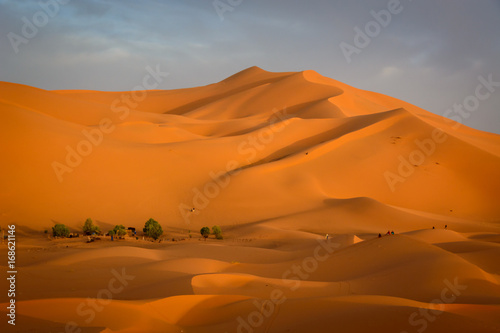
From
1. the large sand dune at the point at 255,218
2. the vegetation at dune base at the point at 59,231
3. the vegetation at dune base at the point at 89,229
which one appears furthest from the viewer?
the vegetation at dune base at the point at 89,229

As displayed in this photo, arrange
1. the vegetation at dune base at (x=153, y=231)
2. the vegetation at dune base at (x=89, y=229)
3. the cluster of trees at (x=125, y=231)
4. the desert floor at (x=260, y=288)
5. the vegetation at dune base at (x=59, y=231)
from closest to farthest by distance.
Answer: the desert floor at (x=260, y=288) → the vegetation at dune base at (x=59, y=231) → the cluster of trees at (x=125, y=231) → the vegetation at dune base at (x=153, y=231) → the vegetation at dune base at (x=89, y=229)

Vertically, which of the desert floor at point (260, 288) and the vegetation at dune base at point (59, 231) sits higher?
the vegetation at dune base at point (59, 231)

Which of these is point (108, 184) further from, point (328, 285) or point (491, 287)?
point (491, 287)

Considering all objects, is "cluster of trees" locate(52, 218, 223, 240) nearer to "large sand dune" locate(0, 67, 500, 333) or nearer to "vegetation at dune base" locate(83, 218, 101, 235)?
"vegetation at dune base" locate(83, 218, 101, 235)

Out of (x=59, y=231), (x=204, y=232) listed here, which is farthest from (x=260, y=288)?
(x=59, y=231)

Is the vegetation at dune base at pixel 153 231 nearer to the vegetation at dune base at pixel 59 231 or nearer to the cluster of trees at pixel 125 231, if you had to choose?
the cluster of trees at pixel 125 231

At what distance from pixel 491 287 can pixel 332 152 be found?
79.5 ft

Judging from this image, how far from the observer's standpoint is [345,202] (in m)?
25.2

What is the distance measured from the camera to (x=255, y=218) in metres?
23.8

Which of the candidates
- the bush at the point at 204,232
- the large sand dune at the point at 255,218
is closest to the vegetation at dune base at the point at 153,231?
the large sand dune at the point at 255,218

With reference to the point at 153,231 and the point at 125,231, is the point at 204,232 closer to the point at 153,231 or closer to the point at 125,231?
the point at 153,231

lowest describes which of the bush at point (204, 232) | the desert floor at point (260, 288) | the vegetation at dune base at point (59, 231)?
the desert floor at point (260, 288)

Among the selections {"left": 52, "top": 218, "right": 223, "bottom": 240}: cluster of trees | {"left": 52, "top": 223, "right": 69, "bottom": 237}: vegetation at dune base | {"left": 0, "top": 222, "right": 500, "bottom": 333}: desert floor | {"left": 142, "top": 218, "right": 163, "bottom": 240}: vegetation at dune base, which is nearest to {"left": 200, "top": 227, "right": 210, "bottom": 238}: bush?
{"left": 52, "top": 218, "right": 223, "bottom": 240}: cluster of trees

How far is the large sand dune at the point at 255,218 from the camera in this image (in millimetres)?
6930
